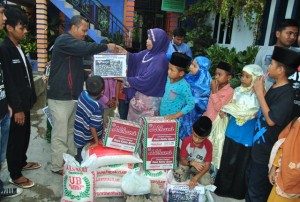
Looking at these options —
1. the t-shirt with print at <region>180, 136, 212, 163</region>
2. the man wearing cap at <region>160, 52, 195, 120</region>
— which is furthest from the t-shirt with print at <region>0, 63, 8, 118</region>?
the t-shirt with print at <region>180, 136, 212, 163</region>

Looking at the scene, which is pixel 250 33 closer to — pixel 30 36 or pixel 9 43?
pixel 9 43

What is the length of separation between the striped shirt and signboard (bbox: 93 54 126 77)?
36 cm

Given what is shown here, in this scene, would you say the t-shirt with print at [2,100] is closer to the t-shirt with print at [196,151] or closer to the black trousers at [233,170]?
the t-shirt with print at [196,151]

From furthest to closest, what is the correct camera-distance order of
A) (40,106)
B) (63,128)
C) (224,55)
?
(224,55) < (40,106) < (63,128)

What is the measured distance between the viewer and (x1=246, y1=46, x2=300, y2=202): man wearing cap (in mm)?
2082

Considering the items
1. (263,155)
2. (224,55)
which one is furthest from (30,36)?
(263,155)

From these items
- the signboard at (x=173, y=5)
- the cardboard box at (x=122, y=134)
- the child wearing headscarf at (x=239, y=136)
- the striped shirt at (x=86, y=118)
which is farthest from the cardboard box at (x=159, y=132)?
the signboard at (x=173, y=5)

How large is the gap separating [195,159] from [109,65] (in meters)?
1.43

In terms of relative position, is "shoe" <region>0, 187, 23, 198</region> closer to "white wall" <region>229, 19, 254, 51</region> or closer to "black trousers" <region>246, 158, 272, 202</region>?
"black trousers" <region>246, 158, 272, 202</region>

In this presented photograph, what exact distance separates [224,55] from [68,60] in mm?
5548

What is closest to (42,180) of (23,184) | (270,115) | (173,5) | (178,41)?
(23,184)

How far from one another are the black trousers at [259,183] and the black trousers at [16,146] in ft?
8.02

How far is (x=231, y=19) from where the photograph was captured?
8.67m

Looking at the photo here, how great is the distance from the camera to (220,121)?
9.87 feet
